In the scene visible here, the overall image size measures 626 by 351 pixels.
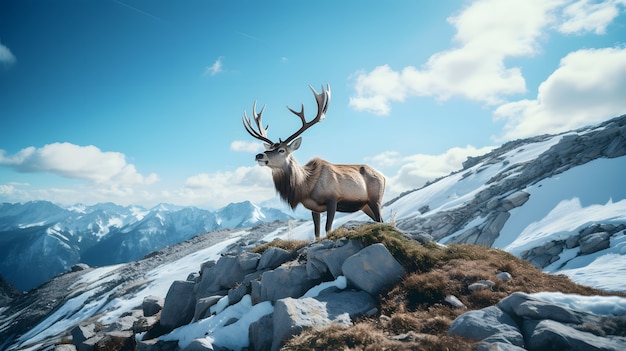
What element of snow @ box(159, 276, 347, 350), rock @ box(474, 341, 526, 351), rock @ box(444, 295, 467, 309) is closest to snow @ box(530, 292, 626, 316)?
rock @ box(444, 295, 467, 309)

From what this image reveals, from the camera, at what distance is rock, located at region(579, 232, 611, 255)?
2336cm

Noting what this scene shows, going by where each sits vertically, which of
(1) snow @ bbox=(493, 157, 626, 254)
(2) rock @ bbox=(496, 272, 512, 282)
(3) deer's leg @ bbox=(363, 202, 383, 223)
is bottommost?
(1) snow @ bbox=(493, 157, 626, 254)

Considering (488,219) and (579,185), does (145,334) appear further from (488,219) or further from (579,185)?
(579,185)

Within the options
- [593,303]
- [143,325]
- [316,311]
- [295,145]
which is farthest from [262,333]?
[295,145]

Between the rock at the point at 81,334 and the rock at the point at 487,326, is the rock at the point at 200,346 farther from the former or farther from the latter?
the rock at the point at 81,334

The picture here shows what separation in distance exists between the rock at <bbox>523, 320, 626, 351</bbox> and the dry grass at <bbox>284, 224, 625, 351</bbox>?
19.0 inches

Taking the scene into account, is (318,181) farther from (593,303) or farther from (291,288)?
(593,303)

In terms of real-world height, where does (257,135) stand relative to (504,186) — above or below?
above

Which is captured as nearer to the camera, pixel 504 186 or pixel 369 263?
pixel 369 263

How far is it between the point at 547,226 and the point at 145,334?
37970mm

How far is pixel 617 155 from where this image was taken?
38406 millimetres

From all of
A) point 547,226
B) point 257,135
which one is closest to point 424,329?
point 257,135

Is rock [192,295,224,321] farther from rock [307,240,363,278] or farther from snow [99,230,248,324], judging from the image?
snow [99,230,248,324]

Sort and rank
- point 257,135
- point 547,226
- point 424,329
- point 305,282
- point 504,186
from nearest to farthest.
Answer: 1. point 424,329
2. point 305,282
3. point 257,135
4. point 547,226
5. point 504,186
